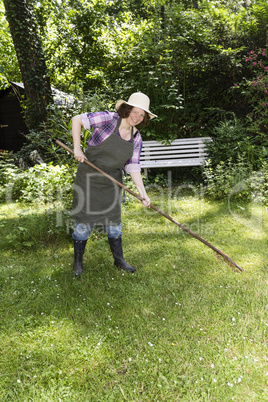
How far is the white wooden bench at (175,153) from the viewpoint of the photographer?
755 centimetres

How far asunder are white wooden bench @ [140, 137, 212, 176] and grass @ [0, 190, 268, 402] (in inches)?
127

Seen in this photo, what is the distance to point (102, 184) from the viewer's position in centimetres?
332

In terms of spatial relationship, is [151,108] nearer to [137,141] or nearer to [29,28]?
[29,28]

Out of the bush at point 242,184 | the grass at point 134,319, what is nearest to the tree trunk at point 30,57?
the grass at point 134,319

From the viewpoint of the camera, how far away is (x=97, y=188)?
3.32m

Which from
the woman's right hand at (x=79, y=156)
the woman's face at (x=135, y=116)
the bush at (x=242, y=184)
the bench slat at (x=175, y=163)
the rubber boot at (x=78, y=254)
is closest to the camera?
the woman's face at (x=135, y=116)

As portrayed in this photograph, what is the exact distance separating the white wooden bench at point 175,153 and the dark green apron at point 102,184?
4.28 m

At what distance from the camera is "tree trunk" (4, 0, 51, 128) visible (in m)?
7.08

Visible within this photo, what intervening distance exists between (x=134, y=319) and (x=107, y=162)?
162cm

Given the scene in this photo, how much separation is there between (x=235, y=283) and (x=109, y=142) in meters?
2.12

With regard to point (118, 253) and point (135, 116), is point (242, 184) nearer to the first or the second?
point (118, 253)

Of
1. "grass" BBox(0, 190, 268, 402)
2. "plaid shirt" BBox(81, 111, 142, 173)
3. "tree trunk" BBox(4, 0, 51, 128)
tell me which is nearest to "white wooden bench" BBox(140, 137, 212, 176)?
"tree trunk" BBox(4, 0, 51, 128)

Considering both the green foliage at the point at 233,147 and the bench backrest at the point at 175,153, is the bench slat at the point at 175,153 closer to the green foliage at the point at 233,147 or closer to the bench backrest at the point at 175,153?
the bench backrest at the point at 175,153

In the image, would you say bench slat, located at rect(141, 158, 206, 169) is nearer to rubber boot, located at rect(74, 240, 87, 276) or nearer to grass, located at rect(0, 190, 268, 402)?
grass, located at rect(0, 190, 268, 402)
